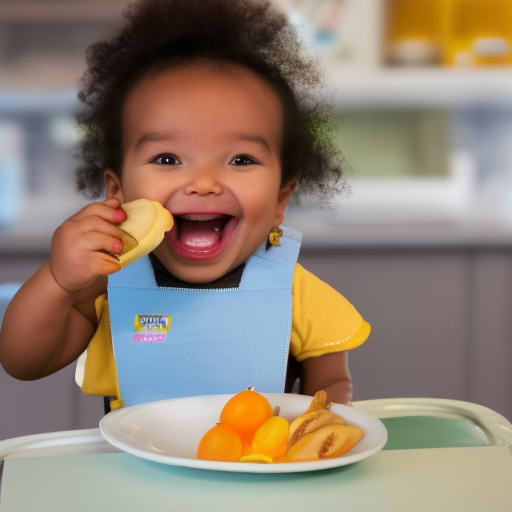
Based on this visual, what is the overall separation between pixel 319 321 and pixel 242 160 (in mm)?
251

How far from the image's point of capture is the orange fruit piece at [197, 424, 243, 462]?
70 centimetres

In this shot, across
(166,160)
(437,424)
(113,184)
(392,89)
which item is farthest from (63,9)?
(437,424)

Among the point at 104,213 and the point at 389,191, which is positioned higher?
the point at 389,191

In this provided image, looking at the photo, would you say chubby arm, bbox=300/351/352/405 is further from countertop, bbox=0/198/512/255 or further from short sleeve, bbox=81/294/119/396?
countertop, bbox=0/198/512/255

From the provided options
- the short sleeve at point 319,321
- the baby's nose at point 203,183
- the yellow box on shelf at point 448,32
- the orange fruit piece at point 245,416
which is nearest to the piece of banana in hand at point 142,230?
the baby's nose at point 203,183

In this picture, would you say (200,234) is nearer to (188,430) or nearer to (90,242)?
(90,242)

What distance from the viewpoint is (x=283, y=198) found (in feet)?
4.12

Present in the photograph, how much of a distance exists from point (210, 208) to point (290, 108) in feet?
0.83

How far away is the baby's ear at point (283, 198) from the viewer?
1243 mm

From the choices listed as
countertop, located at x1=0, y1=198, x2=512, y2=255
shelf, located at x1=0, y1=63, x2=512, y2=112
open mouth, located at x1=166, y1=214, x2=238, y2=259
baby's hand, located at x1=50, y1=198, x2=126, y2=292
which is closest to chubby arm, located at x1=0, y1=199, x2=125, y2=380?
baby's hand, located at x1=50, y1=198, x2=126, y2=292

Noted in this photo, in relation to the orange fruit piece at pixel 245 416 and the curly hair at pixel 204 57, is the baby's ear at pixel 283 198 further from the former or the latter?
the orange fruit piece at pixel 245 416

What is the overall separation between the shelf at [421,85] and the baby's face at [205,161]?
4.90 feet

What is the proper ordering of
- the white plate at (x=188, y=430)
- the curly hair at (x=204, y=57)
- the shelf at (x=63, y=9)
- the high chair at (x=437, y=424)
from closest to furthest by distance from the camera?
1. the white plate at (x=188, y=430)
2. the high chair at (x=437, y=424)
3. the curly hair at (x=204, y=57)
4. the shelf at (x=63, y=9)

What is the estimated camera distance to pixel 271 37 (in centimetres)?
125
